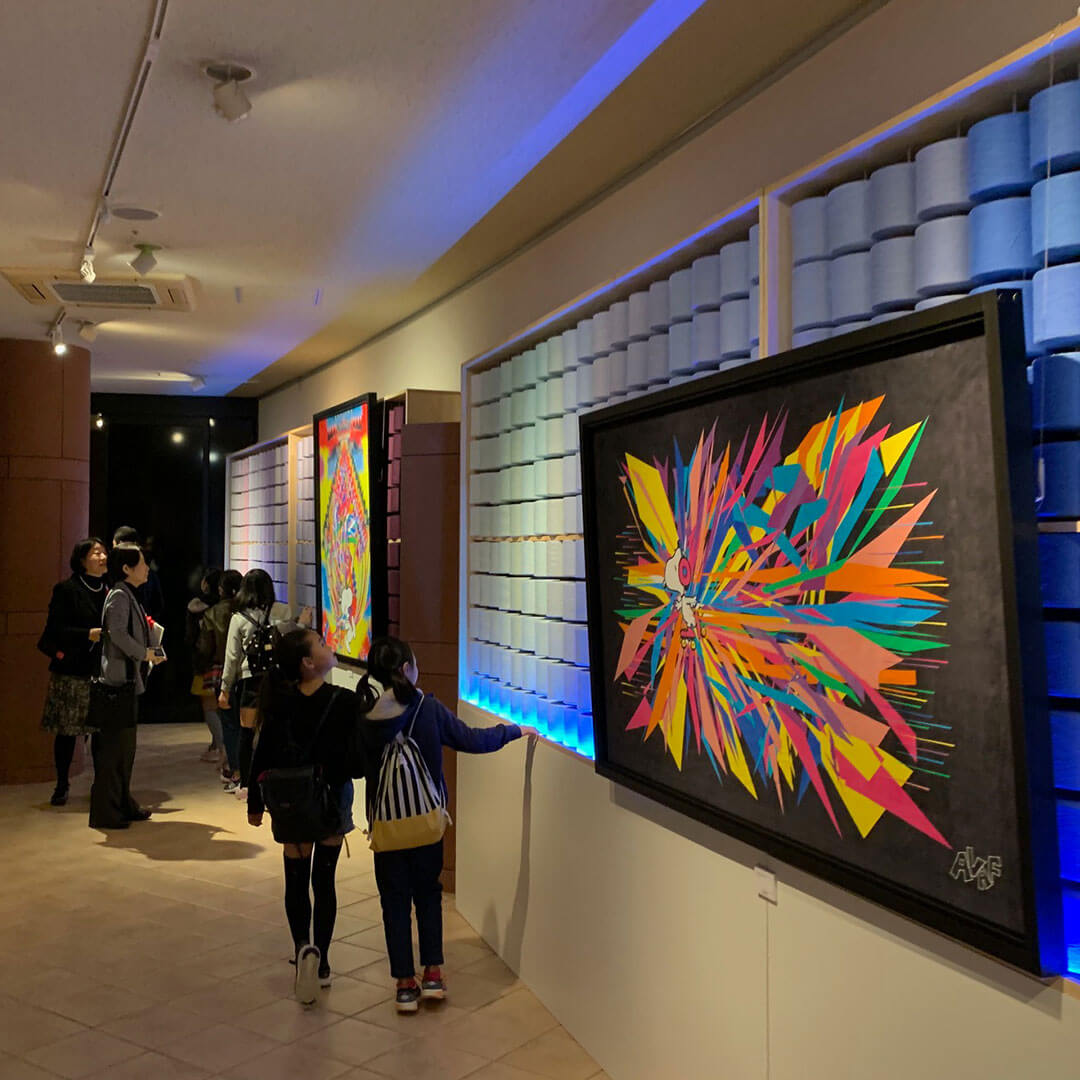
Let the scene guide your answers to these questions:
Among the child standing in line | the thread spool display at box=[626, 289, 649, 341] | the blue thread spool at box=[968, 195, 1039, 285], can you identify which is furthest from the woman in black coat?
the blue thread spool at box=[968, 195, 1039, 285]

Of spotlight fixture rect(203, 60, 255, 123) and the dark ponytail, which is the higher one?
spotlight fixture rect(203, 60, 255, 123)

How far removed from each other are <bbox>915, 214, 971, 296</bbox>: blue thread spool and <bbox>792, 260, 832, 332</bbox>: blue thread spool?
333mm

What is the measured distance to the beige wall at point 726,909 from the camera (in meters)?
2.07

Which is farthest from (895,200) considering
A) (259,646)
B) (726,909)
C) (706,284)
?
(259,646)

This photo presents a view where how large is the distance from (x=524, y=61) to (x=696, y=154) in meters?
0.61

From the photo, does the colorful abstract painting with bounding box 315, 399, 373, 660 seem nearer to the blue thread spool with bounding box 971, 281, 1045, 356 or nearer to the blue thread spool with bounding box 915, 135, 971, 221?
the blue thread spool with bounding box 915, 135, 971, 221

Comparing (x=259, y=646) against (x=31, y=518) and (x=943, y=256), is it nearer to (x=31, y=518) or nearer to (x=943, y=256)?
(x=31, y=518)

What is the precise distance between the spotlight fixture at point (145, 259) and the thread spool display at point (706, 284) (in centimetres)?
333

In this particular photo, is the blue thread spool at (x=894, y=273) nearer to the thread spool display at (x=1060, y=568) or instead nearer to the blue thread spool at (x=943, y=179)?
the blue thread spool at (x=943, y=179)

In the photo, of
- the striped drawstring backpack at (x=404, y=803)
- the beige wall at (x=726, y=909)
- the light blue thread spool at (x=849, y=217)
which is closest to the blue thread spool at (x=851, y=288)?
the light blue thread spool at (x=849, y=217)

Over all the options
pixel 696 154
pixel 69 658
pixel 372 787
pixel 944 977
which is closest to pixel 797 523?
pixel 944 977

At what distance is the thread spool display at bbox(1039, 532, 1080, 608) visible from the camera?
6.15 feet

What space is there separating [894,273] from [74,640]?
239 inches

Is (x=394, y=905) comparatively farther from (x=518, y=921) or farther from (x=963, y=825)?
(x=963, y=825)
